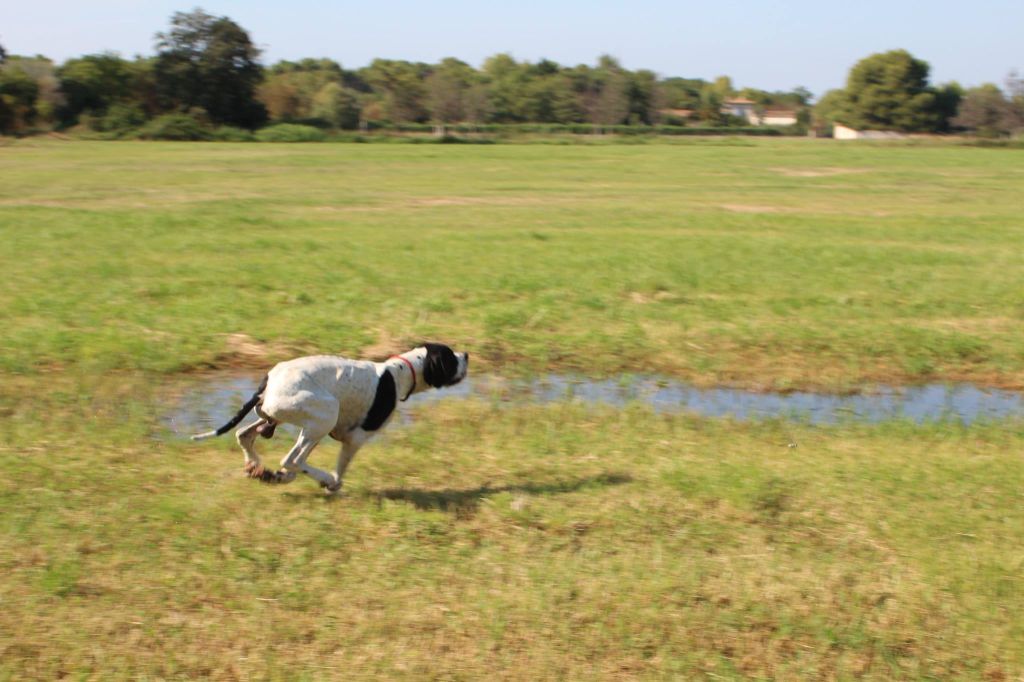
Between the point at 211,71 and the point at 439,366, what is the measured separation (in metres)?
76.4

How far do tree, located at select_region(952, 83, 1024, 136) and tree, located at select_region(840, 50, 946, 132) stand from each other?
8.12ft


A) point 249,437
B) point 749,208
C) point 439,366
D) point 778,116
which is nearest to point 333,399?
point 249,437

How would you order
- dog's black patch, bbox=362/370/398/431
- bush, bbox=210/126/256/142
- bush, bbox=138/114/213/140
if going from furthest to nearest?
1. bush, bbox=210/126/256/142
2. bush, bbox=138/114/213/140
3. dog's black patch, bbox=362/370/398/431

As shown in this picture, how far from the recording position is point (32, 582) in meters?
5.65

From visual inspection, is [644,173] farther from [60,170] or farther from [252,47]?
[252,47]

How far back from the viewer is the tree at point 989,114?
99.2 metres

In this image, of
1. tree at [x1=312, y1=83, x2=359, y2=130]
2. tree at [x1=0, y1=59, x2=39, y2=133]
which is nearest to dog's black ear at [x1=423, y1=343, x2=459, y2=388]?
tree at [x1=0, y1=59, x2=39, y2=133]

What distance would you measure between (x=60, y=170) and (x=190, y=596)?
107ft

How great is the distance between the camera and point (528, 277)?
15477 millimetres

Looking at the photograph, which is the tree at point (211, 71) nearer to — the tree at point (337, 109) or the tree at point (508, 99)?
the tree at point (337, 109)

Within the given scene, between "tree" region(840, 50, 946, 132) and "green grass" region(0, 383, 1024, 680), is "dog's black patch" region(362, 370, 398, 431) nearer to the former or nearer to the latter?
"green grass" region(0, 383, 1024, 680)

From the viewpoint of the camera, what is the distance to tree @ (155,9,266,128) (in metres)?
78.4

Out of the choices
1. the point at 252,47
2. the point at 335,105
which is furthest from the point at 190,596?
the point at 335,105

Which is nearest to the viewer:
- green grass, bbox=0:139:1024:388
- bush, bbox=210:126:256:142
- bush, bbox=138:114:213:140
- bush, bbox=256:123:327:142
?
green grass, bbox=0:139:1024:388
